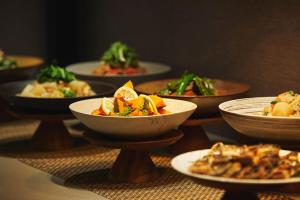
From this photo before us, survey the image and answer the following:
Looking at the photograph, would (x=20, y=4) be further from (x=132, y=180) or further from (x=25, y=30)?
(x=132, y=180)

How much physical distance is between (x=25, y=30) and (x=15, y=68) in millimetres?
959

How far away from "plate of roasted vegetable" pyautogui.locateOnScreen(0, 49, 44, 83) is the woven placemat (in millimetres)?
321

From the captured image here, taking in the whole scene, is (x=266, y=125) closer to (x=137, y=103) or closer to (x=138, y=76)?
(x=137, y=103)

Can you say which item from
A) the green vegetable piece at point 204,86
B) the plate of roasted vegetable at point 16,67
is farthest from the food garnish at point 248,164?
the plate of roasted vegetable at point 16,67

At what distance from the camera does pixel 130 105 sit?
8.06 ft

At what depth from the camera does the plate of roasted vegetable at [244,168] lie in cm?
184

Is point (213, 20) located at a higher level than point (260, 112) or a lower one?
higher

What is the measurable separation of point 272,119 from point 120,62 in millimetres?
1347

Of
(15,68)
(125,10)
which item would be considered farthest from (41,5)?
(15,68)

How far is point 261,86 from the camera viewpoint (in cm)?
300

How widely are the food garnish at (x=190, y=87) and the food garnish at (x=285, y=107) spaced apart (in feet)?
1.34

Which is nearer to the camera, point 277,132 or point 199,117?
point 277,132

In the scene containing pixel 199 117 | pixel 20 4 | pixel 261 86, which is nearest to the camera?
pixel 199 117

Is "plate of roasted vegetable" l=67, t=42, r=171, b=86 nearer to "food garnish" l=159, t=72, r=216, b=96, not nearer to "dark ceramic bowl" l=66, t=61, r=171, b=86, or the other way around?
"dark ceramic bowl" l=66, t=61, r=171, b=86
